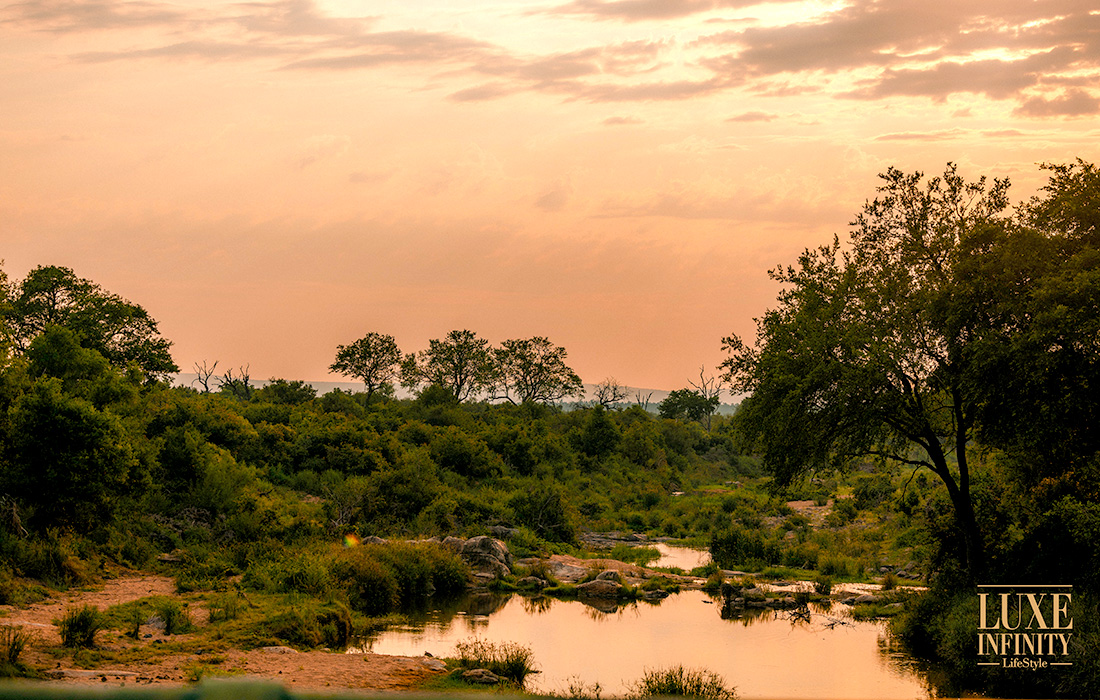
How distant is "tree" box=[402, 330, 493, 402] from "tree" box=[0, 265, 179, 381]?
149ft

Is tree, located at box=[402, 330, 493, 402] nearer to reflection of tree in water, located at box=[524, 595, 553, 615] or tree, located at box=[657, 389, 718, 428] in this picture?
tree, located at box=[657, 389, 718, 428]

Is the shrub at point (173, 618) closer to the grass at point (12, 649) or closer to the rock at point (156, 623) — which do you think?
the rock at point (156, 623)

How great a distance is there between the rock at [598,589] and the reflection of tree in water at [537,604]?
1.61 meters

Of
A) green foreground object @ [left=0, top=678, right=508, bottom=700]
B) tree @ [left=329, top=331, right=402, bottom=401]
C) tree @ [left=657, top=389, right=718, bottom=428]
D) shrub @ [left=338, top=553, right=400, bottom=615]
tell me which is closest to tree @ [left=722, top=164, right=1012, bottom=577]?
shrub @ [left=338, top=553, right=400, bottom=615]

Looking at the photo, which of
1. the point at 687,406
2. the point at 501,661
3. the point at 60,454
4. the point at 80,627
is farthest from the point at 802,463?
the point at 687,406

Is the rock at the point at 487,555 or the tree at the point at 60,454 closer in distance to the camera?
the tree at the point at 60,454

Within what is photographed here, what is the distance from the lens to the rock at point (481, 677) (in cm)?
2241

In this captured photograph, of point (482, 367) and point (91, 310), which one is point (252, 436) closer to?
point (91, 310)

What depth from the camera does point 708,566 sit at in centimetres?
4256

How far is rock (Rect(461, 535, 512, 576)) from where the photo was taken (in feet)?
129

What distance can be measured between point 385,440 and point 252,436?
8.18 meters

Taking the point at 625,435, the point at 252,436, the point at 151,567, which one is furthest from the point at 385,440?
the point at 625,435

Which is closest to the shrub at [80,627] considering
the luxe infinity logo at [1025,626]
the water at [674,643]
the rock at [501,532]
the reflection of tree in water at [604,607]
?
the water at [674,643]

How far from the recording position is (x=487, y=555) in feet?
132
